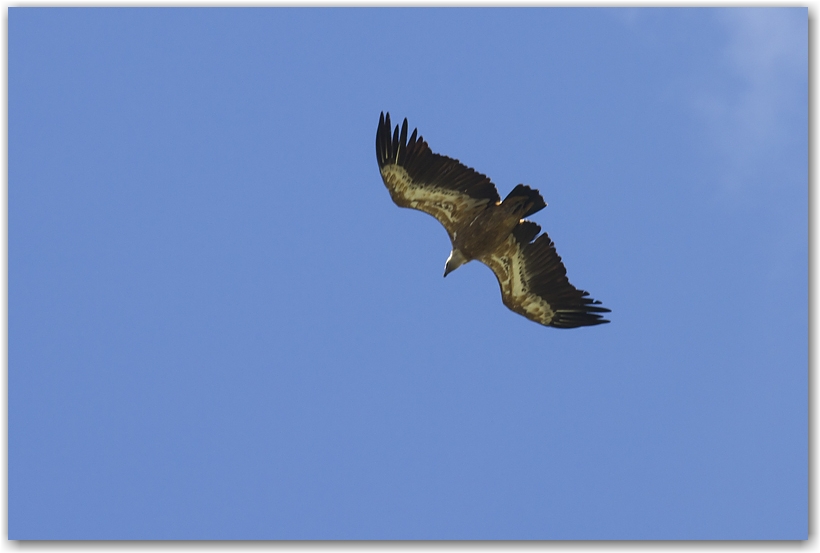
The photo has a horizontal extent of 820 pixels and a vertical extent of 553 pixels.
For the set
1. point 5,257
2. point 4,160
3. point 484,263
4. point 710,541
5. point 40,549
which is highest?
point 484,263

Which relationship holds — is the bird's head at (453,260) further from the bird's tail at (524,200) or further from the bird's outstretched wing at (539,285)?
the bird's tail at (524,200)

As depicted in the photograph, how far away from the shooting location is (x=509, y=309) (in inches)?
719

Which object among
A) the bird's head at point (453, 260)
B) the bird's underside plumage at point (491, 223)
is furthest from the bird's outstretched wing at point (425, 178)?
the bird's head at point (453, 260)

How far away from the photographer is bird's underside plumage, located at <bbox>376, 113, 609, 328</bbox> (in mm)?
16469

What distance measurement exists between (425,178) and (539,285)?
9.78ft

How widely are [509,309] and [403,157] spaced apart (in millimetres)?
3631

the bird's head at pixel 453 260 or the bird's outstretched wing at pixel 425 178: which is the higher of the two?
the bird's outstretched wing at pixel 425 178

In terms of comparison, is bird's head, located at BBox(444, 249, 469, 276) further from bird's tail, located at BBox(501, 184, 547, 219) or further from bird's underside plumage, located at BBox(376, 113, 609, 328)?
bird's tail, located at BBox(501, 184, 547, 219)

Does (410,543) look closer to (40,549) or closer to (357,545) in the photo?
(357,545)

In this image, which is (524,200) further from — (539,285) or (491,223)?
(539,285)

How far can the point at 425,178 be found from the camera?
16641mm

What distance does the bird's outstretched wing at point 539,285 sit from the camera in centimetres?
1764

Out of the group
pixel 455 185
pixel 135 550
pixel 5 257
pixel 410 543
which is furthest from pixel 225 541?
pixel 455 185

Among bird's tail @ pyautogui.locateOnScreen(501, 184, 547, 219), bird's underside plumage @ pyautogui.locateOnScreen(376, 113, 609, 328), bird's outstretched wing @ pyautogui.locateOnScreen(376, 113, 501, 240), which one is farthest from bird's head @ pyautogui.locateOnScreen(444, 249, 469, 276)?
bird's tail @ pyautogui.locateOnScreen(501, 184, 547, 219)
